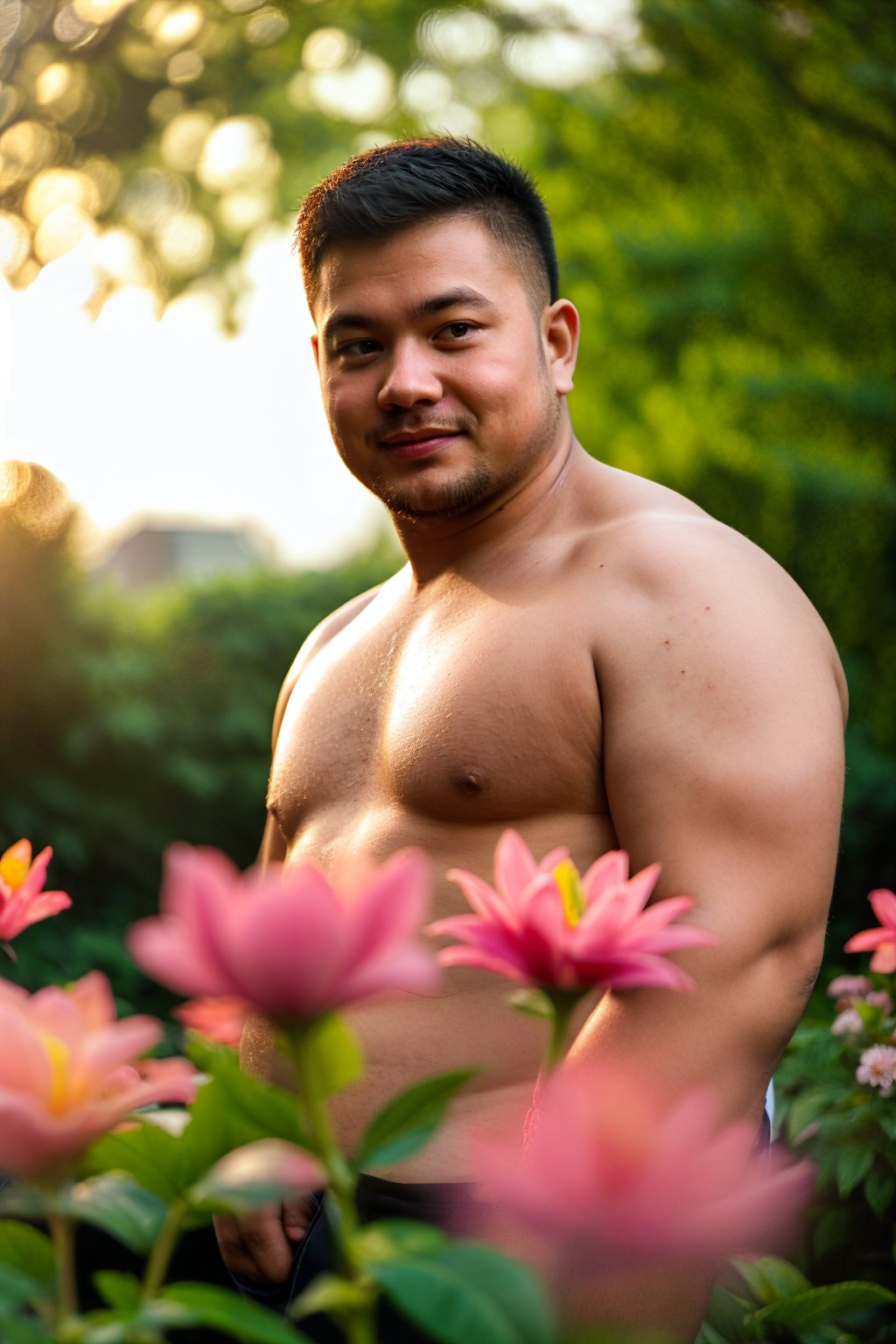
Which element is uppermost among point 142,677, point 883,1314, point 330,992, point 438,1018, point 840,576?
point 330,992

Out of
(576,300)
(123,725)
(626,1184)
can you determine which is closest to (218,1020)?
(626,1184)

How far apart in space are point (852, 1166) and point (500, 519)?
120 centimetres

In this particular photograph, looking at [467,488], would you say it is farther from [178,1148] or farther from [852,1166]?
[178,1148]

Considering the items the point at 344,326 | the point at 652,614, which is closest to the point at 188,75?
the point at 344,326

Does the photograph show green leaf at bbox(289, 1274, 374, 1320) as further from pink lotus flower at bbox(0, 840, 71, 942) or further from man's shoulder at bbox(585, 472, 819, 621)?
man's shoulder at bbox(585, 472, 819, 621)

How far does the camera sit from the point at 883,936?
161cm

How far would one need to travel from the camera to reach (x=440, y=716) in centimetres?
196

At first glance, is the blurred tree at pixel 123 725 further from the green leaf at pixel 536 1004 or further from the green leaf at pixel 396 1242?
the green leaf at pixel 396 1242

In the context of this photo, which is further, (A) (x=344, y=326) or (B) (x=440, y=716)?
(A) (x=344, y=326)

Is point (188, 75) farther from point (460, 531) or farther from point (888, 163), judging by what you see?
point (460, 531)

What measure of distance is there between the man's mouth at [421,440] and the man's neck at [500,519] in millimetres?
122

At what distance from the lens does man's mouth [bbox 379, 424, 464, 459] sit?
2148mm

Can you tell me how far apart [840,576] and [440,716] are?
6.80 m

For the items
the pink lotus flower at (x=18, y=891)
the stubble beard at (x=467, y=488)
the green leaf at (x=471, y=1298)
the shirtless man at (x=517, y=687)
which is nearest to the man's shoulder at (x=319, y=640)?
the shirtless man at (x=517, y=687)
